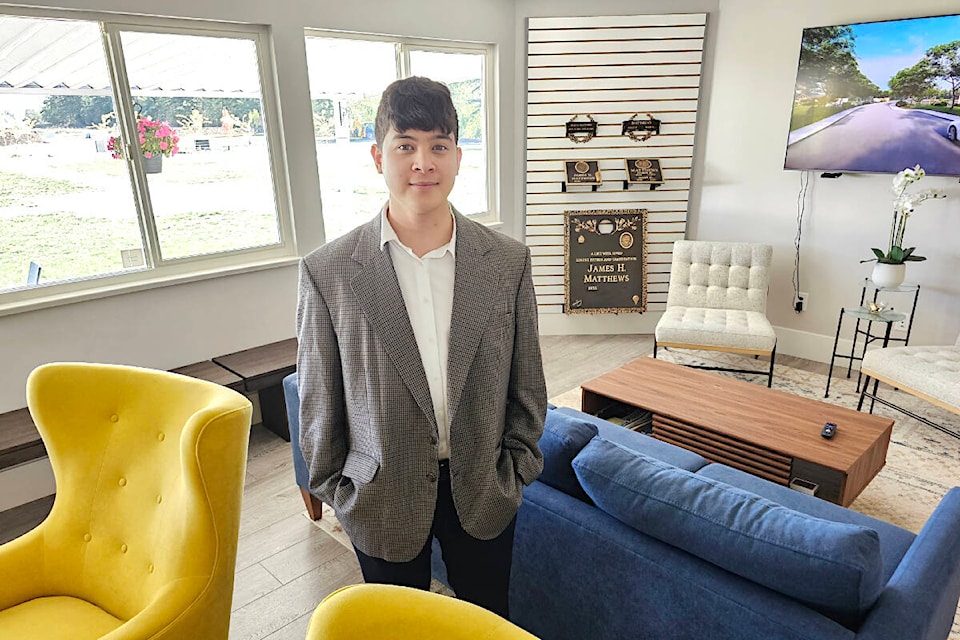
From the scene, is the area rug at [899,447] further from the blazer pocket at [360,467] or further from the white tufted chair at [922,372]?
the blazer pocket at [360,467]

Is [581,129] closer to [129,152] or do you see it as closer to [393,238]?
[129,152]

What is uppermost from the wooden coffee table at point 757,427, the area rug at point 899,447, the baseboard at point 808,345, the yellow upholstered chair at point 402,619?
the yellow upholstered chair at point 402,619

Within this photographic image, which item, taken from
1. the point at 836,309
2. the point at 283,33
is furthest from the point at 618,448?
the point at 836,309

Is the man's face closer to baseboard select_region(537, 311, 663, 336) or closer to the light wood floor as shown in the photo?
the light wood floor

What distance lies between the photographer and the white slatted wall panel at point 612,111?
13.9 feet

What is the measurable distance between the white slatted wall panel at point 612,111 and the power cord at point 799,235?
78 cm

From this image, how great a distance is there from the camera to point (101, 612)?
1418 millimetres

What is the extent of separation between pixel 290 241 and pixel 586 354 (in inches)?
86.9

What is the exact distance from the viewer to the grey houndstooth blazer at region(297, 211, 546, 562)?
1.11 meters

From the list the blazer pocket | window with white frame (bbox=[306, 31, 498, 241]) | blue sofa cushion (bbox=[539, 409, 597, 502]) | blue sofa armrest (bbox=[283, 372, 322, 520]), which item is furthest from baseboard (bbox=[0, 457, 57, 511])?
blue sofa cushion (bbox=[539, 409, 597, 502])

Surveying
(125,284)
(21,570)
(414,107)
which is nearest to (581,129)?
(125,284)

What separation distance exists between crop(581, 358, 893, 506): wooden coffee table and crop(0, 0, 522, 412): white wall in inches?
75.2

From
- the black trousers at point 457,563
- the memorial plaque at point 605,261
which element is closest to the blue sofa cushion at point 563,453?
the black trousers at point 457,563

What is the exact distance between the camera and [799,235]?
4.13 metres
